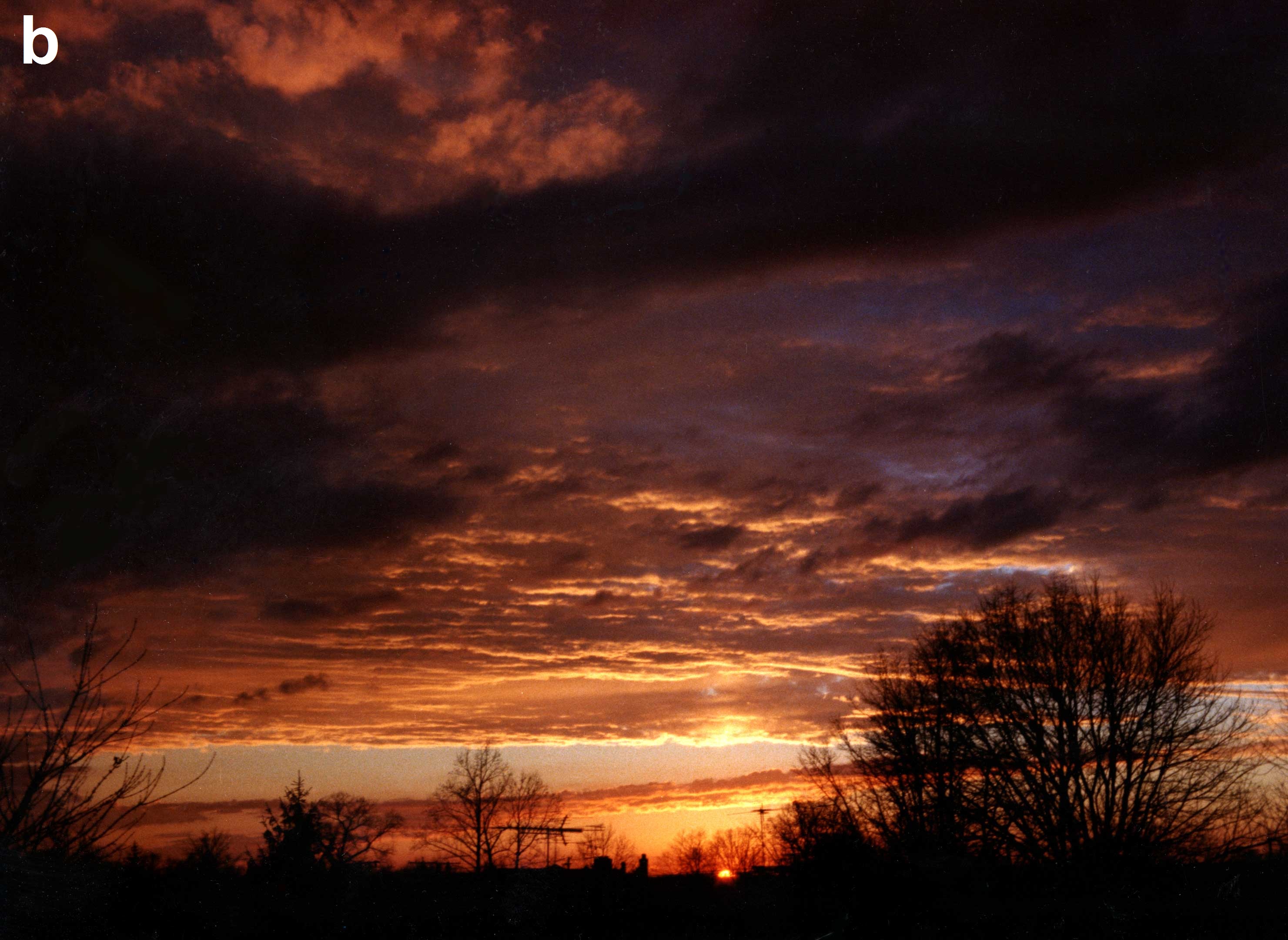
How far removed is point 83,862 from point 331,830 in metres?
68.0

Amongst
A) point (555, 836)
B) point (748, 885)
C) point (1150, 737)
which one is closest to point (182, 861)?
point (1150, 737)

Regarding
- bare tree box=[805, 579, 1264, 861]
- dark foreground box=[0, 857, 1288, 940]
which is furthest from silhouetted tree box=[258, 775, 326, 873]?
bare tree box=[805, 579, 1264, 861]

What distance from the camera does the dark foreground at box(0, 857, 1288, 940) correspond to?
23.1 feet

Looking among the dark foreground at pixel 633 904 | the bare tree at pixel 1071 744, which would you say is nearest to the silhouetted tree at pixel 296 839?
the dark foreground at pixel 633 904

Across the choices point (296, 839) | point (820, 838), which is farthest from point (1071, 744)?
point (296, 839)

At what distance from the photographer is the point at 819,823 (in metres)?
52.3

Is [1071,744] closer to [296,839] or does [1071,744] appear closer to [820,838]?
[820,838]

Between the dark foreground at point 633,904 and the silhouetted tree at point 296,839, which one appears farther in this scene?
the silhouetted tree at point 296,839

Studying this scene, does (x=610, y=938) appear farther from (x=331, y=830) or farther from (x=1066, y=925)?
(x=331, y=830)

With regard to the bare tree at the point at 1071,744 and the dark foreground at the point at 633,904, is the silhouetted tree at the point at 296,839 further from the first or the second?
the bare tree at the point at 1071,744

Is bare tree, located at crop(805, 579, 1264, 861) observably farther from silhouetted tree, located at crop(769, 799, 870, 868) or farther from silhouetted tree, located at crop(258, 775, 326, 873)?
silhouetted tree, located at crop(258, 775, 326, 873)

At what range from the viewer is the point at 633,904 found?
52.8 m

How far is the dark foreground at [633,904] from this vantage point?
705cm

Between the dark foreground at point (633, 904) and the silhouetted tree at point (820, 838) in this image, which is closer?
the dark foreground at point (633, 904)
